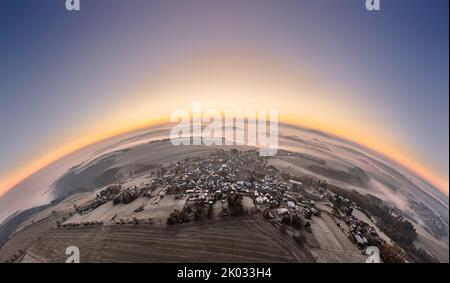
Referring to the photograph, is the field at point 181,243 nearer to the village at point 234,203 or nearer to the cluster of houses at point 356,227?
the village at point 234,203

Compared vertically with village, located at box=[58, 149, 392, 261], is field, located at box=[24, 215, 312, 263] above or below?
below

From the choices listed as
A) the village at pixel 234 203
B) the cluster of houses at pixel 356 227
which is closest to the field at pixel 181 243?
the village at pixel 234 203

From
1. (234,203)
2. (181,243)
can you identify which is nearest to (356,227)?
(234,203)

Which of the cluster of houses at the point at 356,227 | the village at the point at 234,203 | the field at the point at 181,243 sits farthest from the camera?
the village at the point at 234,203

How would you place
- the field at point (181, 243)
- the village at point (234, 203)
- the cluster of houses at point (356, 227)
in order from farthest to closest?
the village at point (234, 203) → the cluster of houses at point (356, 227) → the field at point (181, 243)

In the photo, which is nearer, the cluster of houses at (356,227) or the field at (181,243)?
the field at (181,243)

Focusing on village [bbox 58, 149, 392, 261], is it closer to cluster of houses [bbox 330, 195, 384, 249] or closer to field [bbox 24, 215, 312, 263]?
cluster of houses [bbox 330, 195, 384, 249]

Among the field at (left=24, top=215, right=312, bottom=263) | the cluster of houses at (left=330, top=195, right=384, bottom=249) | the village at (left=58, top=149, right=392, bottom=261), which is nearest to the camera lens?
the field at (left=24, top=215, right=312, bottom=263)

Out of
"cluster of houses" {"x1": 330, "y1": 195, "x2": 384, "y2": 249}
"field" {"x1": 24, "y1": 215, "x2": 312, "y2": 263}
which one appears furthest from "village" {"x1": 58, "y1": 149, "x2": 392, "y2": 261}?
"field" {"x1": 24, "y1": 215, "x2": 312, "y2": 263}

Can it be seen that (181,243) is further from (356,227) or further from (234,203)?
(356,227)
